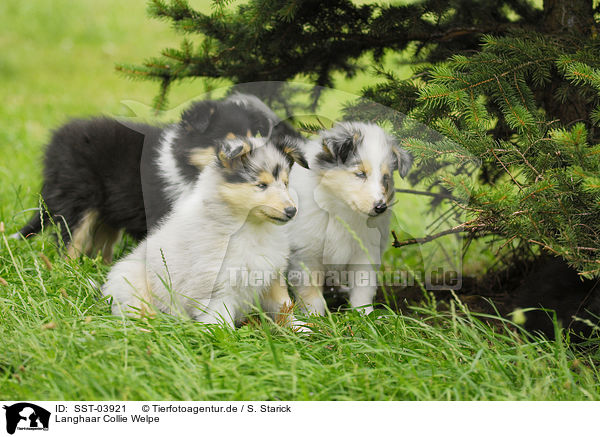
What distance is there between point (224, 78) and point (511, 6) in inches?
72.6

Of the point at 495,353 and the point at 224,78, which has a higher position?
the point at 224,78

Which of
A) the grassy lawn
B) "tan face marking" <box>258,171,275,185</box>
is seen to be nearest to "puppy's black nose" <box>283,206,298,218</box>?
"tan face marking" <box>258,171,275,185</box>

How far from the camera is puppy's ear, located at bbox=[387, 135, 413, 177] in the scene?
8.53 feet

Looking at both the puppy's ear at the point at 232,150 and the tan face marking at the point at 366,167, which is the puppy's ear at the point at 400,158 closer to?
the tan face marking at the point at 366,167

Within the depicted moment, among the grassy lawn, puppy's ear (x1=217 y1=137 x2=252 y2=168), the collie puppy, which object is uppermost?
puppy's ear (x1=217 y1=137 x2=252 y2=168)

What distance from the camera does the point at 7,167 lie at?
18.8ft

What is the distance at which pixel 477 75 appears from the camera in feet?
8.58

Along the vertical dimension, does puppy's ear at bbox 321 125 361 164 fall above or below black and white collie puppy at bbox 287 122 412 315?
above

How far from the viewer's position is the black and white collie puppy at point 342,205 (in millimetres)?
2568

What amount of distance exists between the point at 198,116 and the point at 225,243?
701 mm
